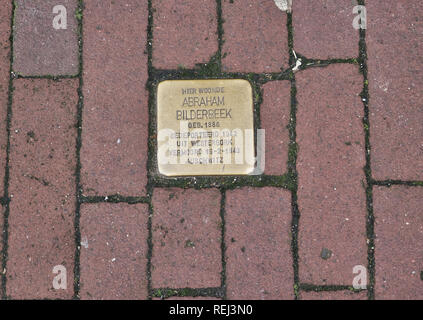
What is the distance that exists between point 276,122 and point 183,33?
0.65 metres

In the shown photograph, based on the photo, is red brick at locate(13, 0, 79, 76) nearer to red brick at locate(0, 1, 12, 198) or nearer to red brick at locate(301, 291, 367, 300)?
red brick at locate(0, 1, 12, 198)

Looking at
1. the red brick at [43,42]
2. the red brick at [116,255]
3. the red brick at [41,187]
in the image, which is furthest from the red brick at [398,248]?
the red brick at [43,42]

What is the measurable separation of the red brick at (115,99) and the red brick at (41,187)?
0.31 feet

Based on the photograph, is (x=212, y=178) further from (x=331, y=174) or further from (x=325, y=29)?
(x=325, y=29)

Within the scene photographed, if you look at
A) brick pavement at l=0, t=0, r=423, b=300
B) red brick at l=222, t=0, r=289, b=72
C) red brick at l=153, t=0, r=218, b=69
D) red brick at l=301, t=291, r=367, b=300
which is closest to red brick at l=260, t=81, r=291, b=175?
brick pavement at l=0, t=0, r=423, b=300

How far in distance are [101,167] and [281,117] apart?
929mm

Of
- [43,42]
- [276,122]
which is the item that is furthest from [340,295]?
[43,42]

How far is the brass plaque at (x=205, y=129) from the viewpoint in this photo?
1.88 m

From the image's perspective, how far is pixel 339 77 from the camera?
192 centimetres

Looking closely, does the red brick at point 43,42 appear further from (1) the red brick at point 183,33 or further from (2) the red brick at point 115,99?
(1) the red brick at point 183,33

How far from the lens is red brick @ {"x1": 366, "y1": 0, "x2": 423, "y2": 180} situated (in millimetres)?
1883

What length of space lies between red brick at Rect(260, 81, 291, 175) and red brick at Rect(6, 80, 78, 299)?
0.96 meters

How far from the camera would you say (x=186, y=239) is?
6.14 ft

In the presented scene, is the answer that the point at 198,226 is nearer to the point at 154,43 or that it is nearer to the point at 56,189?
the point at 56,189
